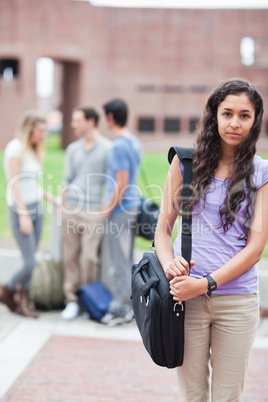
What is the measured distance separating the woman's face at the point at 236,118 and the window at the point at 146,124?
109 feet

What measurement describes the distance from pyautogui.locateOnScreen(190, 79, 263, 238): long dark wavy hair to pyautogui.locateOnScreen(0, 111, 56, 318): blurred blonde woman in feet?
9.94

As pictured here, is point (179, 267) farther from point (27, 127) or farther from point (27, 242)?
point (27, 127)

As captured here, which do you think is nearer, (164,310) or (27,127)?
(164,310)

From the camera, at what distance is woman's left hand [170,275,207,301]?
2086 millimetres

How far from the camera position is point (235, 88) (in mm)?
2156

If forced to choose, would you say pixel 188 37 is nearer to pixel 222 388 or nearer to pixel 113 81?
pixel 113 81

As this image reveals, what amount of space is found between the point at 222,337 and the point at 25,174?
128 inches

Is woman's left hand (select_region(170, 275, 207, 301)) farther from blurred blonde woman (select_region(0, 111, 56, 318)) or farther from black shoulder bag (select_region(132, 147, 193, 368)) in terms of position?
blurred blonde woman (select_region(0, 111, 56, 318))

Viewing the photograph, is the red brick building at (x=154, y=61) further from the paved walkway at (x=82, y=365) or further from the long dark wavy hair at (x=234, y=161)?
the long dark wavy hair at (x=234, y=161)

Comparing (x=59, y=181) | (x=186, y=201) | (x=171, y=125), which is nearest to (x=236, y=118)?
(x=186, y=201)

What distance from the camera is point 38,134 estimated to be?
5.11 meters

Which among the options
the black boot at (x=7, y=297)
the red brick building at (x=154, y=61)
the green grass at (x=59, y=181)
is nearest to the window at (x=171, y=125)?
the red brick building at (x=154, y=61)

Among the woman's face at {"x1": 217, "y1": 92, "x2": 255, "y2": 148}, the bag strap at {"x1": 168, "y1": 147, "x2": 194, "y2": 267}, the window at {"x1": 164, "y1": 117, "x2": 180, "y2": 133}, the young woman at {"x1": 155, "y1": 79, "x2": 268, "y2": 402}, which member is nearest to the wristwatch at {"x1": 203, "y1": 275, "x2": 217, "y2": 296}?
the young woman at {"x1": 155, "y1": 79, "x2": 268, "y2": 402}

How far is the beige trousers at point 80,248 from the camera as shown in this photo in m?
5.19
